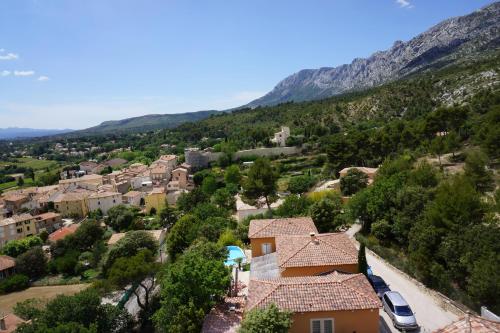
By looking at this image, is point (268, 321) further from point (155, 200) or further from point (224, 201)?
point (155, 200)

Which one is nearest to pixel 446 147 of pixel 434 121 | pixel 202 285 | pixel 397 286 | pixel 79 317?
pixel 434 121

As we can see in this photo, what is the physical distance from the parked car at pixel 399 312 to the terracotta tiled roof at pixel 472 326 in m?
7.43

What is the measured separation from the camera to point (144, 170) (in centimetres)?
9106

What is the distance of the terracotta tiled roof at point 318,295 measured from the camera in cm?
1420

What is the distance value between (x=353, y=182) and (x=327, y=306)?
1255 inches

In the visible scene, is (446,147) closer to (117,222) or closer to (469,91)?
(469,91)

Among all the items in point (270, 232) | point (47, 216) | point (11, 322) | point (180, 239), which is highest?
point (270, 232)

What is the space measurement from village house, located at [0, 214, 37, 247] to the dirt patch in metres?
21.3

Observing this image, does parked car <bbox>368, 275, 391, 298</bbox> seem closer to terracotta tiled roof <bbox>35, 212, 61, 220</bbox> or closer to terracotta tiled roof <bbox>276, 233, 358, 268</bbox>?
terracotta tiled roof <bbox>276, 233, 358, 268</bbox>

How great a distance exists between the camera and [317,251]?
63.4ft

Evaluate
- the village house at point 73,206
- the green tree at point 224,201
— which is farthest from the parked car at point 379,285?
the village house at point 73,206

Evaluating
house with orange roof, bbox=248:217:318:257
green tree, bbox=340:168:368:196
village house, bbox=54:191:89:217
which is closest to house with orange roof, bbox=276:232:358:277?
house with orange roof, bbox=248:217:318:257

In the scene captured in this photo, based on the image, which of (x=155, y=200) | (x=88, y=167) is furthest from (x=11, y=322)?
(x=88, y=167)

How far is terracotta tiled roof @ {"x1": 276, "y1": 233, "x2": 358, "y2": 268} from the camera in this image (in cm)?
1861
